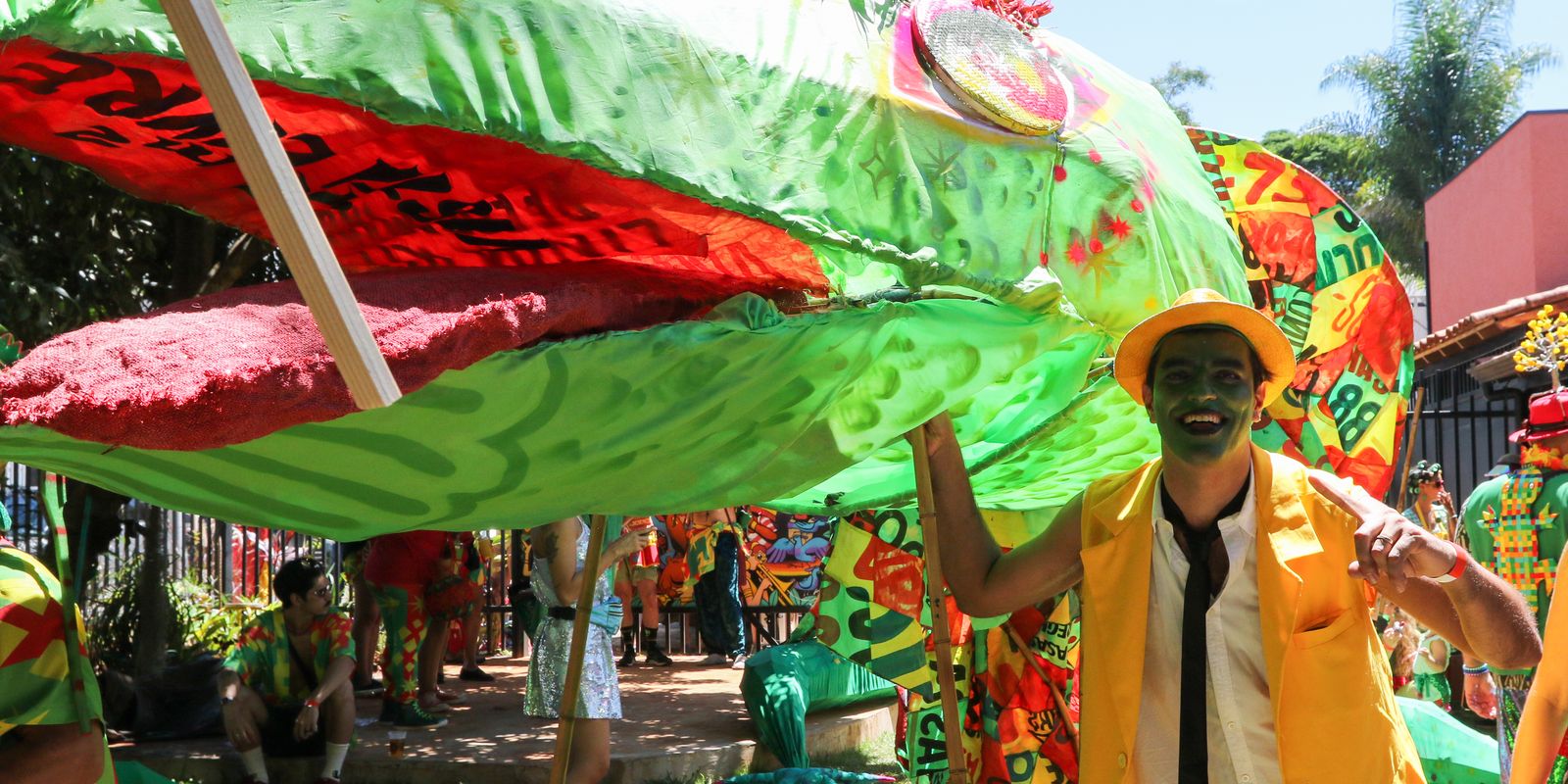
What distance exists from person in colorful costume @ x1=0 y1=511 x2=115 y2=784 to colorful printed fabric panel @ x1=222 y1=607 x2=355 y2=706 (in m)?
3.93

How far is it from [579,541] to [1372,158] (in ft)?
98.0

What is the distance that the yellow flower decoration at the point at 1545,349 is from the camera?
6492mm

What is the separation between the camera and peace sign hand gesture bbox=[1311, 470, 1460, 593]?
7.06ft

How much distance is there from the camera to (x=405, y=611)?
26.2ft

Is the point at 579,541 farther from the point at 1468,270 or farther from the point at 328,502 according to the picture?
the point at 1468,270

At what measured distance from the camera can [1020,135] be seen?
2580mm

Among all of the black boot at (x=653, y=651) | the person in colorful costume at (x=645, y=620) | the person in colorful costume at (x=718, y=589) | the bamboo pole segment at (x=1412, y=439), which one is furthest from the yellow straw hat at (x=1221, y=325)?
the black boot at (x=653, y=651)

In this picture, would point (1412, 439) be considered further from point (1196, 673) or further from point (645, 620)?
point (645, 620)

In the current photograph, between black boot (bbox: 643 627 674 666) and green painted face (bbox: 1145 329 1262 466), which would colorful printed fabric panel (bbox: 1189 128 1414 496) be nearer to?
green painted face (bbox: 1145 329 1262 466)

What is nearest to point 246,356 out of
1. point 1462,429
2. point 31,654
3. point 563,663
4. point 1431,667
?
point 31,654

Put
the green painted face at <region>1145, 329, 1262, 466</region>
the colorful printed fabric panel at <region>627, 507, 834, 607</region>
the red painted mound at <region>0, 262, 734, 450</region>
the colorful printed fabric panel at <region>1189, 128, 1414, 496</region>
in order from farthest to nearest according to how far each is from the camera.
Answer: the colorful printed fabric panel at <region>627, 507, 834, 607</region>
the colorful printed fabric panel at <region>1189, 128, 1414, 496</region>
the green painted face at <region>1145, 329, 1262, 466</region>
the red painted mound at <region>0, 262, 734, 450</region>

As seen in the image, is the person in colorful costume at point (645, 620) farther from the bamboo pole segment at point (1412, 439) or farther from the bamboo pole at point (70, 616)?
the bamboo pole at point (70, 616)

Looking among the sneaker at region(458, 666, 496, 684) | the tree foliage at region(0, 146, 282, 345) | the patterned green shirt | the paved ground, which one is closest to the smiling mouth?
the patterned green shirt

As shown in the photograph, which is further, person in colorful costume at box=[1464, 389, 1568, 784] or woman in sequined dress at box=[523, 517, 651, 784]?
person in colorful costume at box=[1464, 389, 1568, 784]
